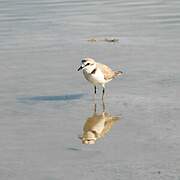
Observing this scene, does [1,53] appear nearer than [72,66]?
No

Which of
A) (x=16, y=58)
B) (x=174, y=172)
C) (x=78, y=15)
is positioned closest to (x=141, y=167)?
(x=174, y=172)

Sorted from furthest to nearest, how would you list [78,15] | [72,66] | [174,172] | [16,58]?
[78,15], [16,58], [72,66], [174,172]

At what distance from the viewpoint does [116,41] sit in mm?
17469

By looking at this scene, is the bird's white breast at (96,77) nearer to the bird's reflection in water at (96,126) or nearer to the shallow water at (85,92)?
the shallow water at (85,92)

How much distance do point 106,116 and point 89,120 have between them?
32cm

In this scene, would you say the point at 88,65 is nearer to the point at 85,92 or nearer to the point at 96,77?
the point at 96,77

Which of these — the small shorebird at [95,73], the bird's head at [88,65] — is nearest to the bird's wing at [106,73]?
the small shorebird at [95,73]

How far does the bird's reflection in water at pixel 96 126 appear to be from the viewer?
35.1 ft

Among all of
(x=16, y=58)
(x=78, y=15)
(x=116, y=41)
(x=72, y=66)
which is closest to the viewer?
(x=72, y=66)

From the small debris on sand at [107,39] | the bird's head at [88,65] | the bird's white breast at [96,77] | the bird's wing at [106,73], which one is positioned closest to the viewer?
the bird's head at [88,65]

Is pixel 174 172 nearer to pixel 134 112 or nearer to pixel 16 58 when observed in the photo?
pixel 134 112

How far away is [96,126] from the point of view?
11375 mm

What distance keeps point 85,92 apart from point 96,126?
207cm

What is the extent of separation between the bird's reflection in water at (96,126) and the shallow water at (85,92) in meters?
0.09
